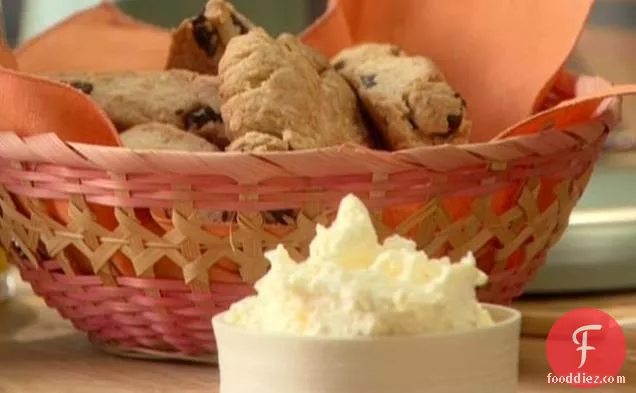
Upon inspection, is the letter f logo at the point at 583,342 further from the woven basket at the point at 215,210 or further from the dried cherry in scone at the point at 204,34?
the dried cherry in scone at the point at 204,34

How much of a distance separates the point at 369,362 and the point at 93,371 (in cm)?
29

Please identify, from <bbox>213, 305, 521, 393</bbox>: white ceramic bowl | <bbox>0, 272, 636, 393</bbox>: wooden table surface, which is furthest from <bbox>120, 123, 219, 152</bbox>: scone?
<bbox>213, 305, 521, 393</bbox>: white ceramic bowl

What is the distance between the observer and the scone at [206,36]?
698mm

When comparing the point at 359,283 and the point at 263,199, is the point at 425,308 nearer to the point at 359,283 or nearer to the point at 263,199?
the point at 359,283

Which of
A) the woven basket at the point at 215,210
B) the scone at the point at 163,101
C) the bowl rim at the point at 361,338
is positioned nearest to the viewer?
the bowl rim at the point at 361,338

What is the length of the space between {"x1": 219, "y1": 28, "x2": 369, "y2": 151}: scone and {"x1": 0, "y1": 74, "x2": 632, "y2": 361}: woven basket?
0.13 feet

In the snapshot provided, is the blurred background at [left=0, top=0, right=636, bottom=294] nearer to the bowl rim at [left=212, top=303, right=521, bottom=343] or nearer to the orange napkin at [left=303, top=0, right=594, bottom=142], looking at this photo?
the orange napkin at [left=303, top=0, right=594, bottom=142]

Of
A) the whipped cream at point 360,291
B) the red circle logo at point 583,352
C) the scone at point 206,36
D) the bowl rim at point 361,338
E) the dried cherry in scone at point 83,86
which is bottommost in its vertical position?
the red circle logo at point 583,352

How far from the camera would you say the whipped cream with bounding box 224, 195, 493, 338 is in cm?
36

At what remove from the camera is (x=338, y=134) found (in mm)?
615

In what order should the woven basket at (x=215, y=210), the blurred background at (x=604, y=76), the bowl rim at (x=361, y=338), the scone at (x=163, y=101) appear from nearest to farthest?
the bowl rim at (x=361, y=338) → the woven basket at (x=215, y=210) → the scone at (x=163, y=101) → the blurred background at (x=604, y=76)

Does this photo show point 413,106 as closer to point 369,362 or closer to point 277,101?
point 277,101

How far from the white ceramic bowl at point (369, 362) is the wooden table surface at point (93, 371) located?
0.58 ft

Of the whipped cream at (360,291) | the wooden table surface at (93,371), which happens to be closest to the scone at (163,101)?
the wooden table surface at (93,371)
